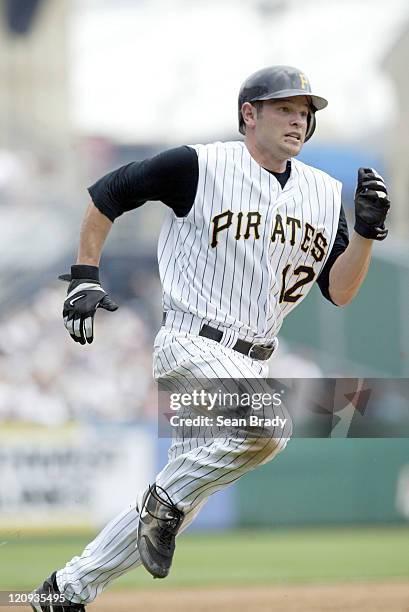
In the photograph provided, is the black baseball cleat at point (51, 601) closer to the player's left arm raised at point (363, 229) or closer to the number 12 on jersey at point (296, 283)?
the number 12 on jersey at point (296, 283)

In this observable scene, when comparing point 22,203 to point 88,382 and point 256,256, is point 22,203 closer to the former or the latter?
point 88,382

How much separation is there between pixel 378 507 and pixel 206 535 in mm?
1427

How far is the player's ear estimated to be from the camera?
3.78 m

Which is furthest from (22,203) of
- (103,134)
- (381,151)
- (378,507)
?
(378,507)

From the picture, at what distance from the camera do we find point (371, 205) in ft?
12.0

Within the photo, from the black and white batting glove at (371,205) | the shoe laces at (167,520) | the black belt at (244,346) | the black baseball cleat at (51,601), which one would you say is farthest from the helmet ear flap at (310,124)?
the black baseball cleat at (51,601)

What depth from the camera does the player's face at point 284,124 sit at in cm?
371

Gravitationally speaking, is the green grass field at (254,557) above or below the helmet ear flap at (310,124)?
below

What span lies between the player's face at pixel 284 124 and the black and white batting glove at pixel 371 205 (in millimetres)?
246

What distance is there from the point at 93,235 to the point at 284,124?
74 cm

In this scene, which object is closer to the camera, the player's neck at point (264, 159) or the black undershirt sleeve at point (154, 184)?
the black undershirt sleeve at point (154, 184)

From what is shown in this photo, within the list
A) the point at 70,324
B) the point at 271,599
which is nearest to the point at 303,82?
the point at 70,324

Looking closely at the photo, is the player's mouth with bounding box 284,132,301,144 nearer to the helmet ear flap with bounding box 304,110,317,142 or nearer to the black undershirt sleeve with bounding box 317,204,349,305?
the helmet ear flap with bounding box 304,110,317,142

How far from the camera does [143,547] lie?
3.52 metres
